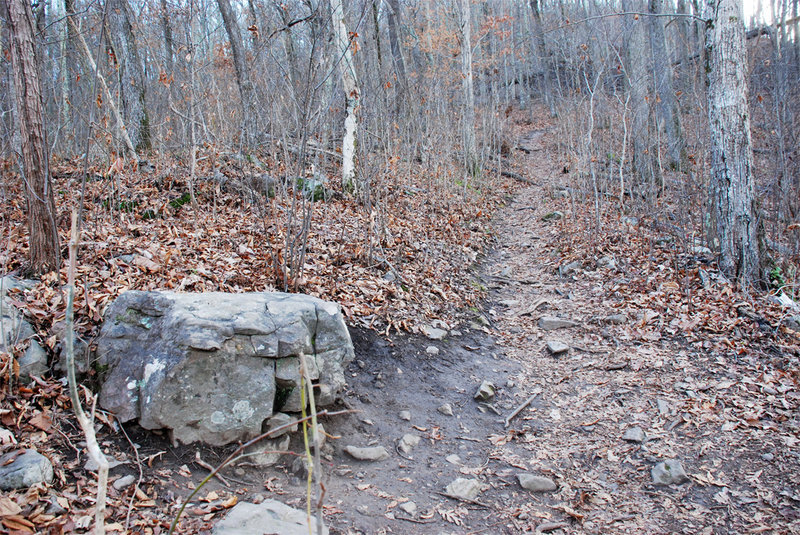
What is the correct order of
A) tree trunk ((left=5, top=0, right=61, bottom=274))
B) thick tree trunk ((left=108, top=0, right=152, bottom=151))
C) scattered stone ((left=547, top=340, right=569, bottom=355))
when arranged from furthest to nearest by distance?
thick tree trunk ((left=108, top=0, right=152, bottom=151)) < scattered stone ((left=547, top=340, right=569, bottom=355)) < tree trunk ((left=5, top=0, right=61, bottom=274))

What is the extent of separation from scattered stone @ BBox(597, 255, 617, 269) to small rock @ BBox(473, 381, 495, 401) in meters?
3.32

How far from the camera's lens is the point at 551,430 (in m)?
3.74

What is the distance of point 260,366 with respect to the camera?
10.8 feet

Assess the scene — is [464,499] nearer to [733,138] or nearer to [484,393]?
[484,393]

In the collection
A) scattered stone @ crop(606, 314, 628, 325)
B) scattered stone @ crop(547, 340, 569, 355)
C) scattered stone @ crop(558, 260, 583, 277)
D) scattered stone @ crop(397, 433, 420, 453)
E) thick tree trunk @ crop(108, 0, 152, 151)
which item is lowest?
scattered stone @ crop(397, 433, 420, 453)

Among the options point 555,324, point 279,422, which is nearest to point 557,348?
point 555,324

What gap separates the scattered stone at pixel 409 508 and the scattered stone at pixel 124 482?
1559mm

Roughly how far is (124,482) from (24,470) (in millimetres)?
473

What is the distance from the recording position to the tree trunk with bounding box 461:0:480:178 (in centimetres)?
1151

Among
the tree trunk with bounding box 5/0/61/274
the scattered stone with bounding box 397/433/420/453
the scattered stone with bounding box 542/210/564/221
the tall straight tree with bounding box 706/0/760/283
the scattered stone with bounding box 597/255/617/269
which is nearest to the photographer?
the scattered stone with bounding box 397/433/420/453

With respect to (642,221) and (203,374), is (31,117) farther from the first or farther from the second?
(642,221)

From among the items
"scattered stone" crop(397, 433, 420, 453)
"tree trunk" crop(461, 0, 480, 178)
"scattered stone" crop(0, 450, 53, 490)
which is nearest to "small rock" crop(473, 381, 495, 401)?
"scattered stone" crop(397, 433, 420, 453)

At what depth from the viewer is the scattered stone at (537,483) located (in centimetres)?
311

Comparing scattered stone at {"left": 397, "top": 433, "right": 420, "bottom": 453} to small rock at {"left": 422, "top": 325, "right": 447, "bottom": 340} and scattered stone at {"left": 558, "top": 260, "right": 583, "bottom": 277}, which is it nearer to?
small rock at {"left": 422, "top": 325, "right": 447, "bottom": 340}
